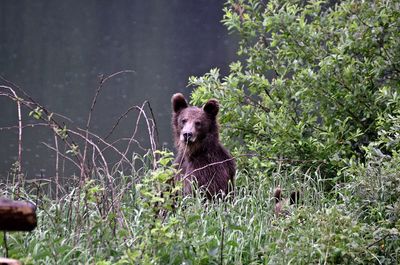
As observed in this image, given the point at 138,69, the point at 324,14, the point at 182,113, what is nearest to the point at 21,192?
the point at 182,113

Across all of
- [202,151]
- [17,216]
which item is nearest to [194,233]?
[17,216]

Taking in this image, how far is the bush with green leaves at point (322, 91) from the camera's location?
8.66m

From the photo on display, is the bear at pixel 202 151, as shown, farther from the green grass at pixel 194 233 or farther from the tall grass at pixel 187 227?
the green grass at pixel 194 233

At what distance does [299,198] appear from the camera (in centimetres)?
745

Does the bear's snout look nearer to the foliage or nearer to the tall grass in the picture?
the foliage

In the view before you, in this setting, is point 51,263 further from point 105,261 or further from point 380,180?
point 380,180

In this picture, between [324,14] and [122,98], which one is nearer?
[324,14]

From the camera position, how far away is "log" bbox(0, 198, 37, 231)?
13.5 feet

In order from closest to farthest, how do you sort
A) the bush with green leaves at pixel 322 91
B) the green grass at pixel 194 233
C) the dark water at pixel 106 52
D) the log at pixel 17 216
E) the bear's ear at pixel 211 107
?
the log at pixel 17 216 < the green grass at pixel 194 233 < the bear's ear at pixel 211 107 < the bush with green leaves at pixel 322 91 < the dark water at pixel 106 52

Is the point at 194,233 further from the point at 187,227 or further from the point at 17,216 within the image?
the point at 17,216

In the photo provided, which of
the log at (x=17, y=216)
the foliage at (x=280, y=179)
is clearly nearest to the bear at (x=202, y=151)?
the foliage at (x=280, y=179)

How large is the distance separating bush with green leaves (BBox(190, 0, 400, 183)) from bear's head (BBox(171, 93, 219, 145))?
70cm

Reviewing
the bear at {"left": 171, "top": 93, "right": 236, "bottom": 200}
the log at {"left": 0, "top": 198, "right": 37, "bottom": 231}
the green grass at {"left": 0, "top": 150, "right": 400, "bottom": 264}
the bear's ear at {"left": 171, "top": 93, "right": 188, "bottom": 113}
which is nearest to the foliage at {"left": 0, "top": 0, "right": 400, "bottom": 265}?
the green grass at {"left": 0, "top": 150, "right": 400, "bottom": 264}

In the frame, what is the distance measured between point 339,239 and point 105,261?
1474 mm
